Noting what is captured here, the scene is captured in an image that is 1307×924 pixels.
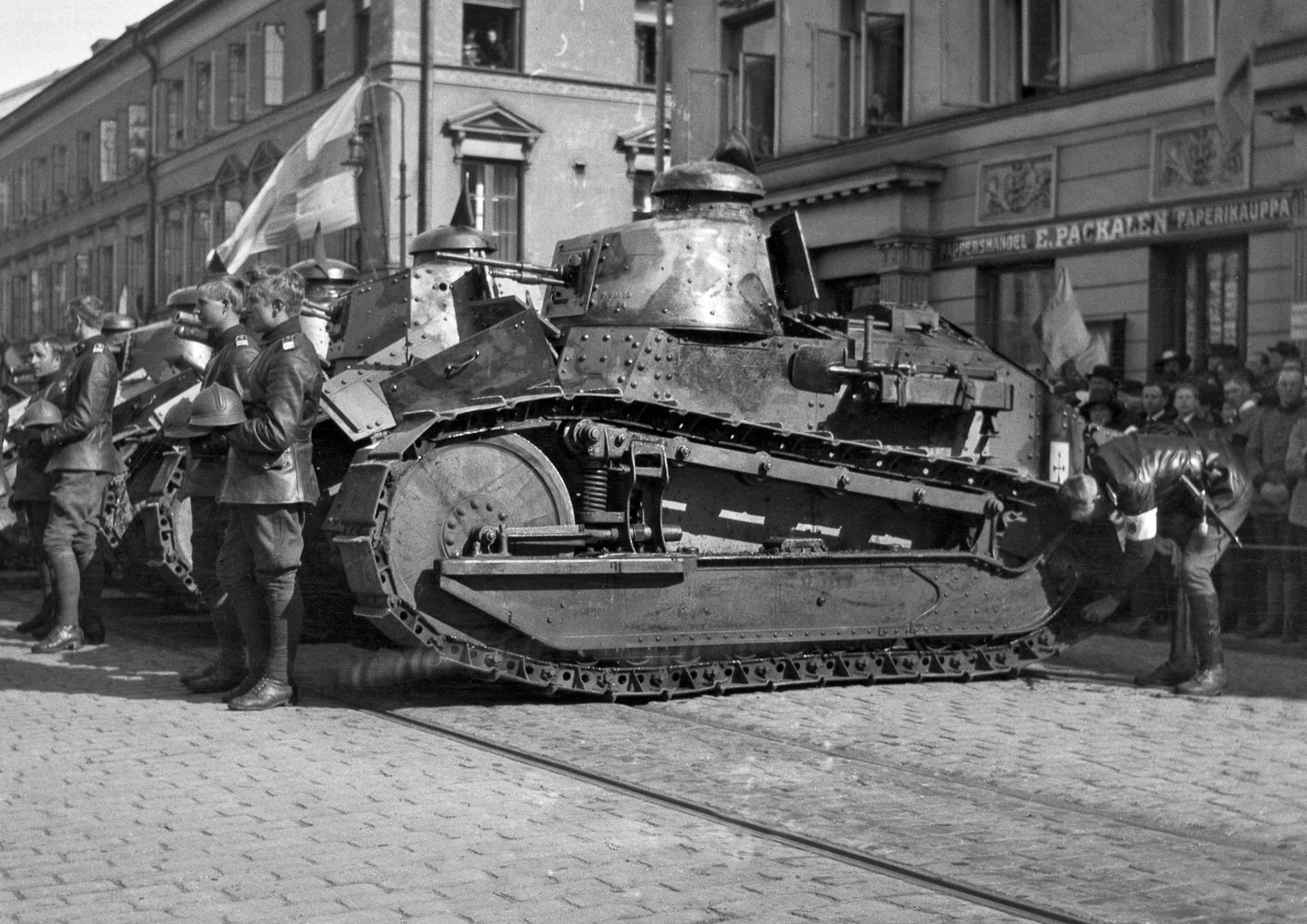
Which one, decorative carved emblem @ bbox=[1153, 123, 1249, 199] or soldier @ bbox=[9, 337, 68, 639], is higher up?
decorative carved emblem @ bbox=[1153, 123, 1249, 199]

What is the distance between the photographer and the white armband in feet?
36.3

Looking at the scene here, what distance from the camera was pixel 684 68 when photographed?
29766mm

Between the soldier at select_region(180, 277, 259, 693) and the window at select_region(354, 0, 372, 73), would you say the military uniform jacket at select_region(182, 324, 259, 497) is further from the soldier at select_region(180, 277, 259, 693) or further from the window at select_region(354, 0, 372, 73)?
the window at select_region(354, 0, 372, 73)

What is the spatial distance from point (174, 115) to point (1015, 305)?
30.9 meters

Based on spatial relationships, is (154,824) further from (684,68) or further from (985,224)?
(684,68)

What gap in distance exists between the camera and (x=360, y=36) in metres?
38.1

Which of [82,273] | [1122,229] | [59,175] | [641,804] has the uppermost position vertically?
[59,175]

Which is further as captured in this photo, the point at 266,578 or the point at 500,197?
the point at 500,197

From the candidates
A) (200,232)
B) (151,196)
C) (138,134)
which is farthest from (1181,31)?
(138,134)

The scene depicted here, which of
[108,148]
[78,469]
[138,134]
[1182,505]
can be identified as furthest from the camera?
[108,148]

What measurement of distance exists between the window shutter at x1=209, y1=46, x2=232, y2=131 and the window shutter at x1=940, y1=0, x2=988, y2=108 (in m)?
24.7

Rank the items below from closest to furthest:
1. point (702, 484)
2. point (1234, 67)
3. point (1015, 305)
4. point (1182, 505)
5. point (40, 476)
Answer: point (1182, 505), point (702, 484), point (40, 476), point (1234, 67), point (1015, 305)

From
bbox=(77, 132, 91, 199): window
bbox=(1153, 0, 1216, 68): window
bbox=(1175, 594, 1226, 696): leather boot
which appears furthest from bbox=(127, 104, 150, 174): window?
bbox=(1175, 594, 1226, 696): leather boot

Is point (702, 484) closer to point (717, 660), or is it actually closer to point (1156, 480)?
point (717, 660)
